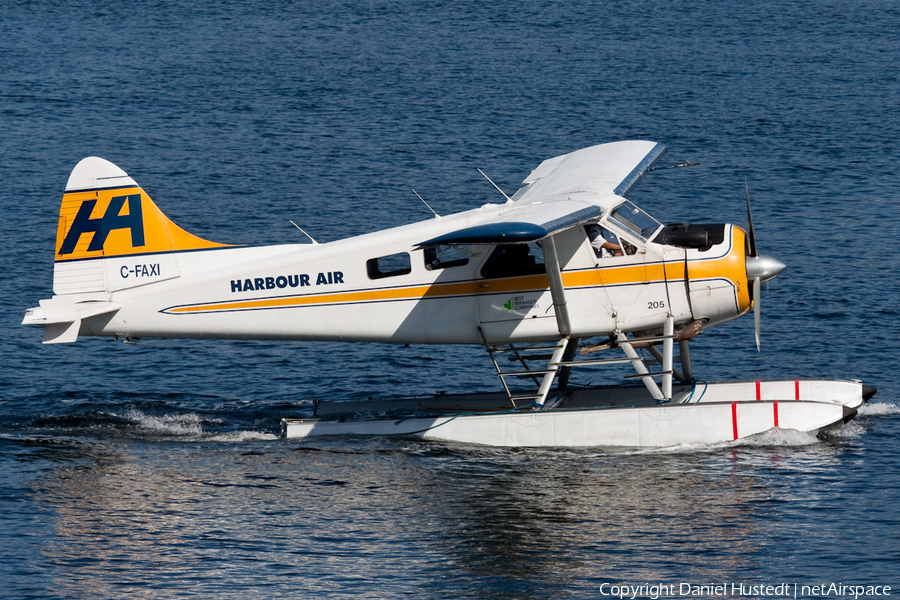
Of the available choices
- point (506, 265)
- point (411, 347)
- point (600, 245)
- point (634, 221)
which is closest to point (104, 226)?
point (506, 265)

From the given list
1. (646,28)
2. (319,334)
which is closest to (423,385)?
(319,334)

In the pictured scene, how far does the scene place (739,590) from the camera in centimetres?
1368

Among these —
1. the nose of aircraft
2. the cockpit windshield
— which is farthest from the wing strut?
the nose of aircraft

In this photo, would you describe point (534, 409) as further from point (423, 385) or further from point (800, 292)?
point (800, 292)

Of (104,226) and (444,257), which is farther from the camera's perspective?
(104,226)

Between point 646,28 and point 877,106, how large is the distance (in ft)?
57.8

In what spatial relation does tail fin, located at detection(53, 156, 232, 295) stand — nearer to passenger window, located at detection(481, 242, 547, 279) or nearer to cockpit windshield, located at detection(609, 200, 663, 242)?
passenger window, located at detection(481, 242, 547, 279)

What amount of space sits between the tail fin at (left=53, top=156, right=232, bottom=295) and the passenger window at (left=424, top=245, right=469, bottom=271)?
138 inches

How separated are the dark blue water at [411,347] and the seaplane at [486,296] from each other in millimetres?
582

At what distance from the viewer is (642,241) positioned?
17.9 metres

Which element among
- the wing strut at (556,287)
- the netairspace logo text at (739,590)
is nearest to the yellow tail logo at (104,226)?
the wing strut at (556,287)

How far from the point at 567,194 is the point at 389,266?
122 inches

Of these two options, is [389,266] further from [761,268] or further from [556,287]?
[761,268]

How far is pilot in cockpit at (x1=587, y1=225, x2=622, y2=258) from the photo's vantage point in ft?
59.0
